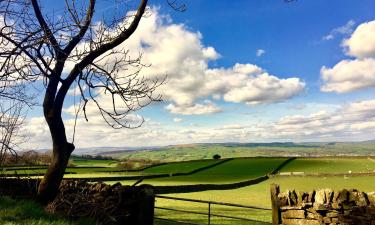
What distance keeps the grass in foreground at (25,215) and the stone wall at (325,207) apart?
18.4 feet

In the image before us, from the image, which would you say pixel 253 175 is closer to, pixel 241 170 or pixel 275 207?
pixel 241 170

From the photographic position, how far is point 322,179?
47688 millimetres

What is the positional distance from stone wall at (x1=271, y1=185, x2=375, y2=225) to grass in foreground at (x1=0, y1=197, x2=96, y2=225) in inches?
221

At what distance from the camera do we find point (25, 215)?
7.86 meters

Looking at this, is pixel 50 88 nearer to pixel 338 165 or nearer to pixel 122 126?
pixel 122 126

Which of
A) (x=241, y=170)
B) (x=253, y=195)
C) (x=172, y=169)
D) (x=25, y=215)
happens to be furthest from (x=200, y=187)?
(x=25, y=215)

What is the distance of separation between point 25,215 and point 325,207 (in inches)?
284

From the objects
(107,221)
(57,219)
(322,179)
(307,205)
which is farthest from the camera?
(322,179)

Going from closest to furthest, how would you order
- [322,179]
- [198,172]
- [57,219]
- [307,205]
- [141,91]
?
[57,219] → [141,91] → [307,205] → [322,179] → [198,172]

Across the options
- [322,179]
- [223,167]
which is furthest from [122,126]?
[223,167]

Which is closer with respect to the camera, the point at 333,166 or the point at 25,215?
the point at 25,215

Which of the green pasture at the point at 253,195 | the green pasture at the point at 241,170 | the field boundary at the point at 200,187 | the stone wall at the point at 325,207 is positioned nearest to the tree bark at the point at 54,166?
the stone wall at the point at 325,207

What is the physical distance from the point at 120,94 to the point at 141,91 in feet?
1.81

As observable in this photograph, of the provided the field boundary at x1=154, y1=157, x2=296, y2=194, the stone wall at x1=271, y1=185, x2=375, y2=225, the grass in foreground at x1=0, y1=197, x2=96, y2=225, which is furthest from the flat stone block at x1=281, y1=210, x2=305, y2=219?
the field boundary at x1=154, y1=157, x2=296, y2=194
